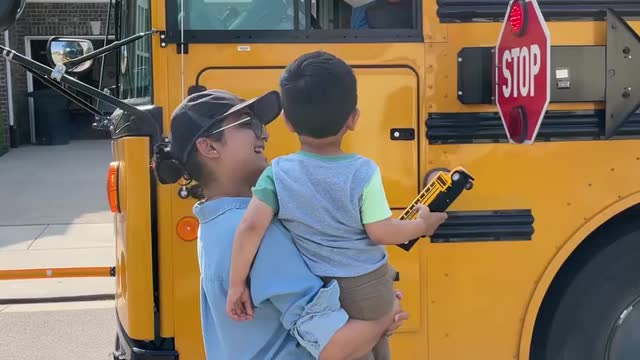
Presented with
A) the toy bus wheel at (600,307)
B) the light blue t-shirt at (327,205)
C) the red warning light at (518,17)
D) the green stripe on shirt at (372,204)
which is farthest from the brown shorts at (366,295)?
the toy bus wheel at (600,307)

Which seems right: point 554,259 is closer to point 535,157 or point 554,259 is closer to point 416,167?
point 535,157

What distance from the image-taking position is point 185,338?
295 centimetres

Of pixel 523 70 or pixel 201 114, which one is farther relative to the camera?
pixel 523 70

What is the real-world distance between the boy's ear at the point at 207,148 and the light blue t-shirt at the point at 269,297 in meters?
0.11

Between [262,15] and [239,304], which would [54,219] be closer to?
[262,15]

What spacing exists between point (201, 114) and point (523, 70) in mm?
1349

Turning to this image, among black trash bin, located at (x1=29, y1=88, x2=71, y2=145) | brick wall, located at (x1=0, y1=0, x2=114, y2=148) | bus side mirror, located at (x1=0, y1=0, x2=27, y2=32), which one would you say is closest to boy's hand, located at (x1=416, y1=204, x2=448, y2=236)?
bus side mirror, located at (x1=0, y1=0, x2=27, y2=32)

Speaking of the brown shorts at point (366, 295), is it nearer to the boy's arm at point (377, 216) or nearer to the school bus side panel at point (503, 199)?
the boy's arm at point (377, 216)

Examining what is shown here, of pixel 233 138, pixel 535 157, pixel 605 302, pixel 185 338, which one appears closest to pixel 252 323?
pixel 233 138

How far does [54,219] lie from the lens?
1059cm

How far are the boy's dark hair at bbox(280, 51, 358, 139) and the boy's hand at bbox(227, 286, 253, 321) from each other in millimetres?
394

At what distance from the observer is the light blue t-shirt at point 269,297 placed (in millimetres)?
1716

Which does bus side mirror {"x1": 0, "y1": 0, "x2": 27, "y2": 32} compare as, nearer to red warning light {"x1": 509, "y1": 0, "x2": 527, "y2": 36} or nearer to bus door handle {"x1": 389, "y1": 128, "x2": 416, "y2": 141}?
bus door handle {"x1": 389, "y1": 128, "x2": 416, "y2": 141}

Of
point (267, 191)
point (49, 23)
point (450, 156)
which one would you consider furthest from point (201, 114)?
point (49, 23)
